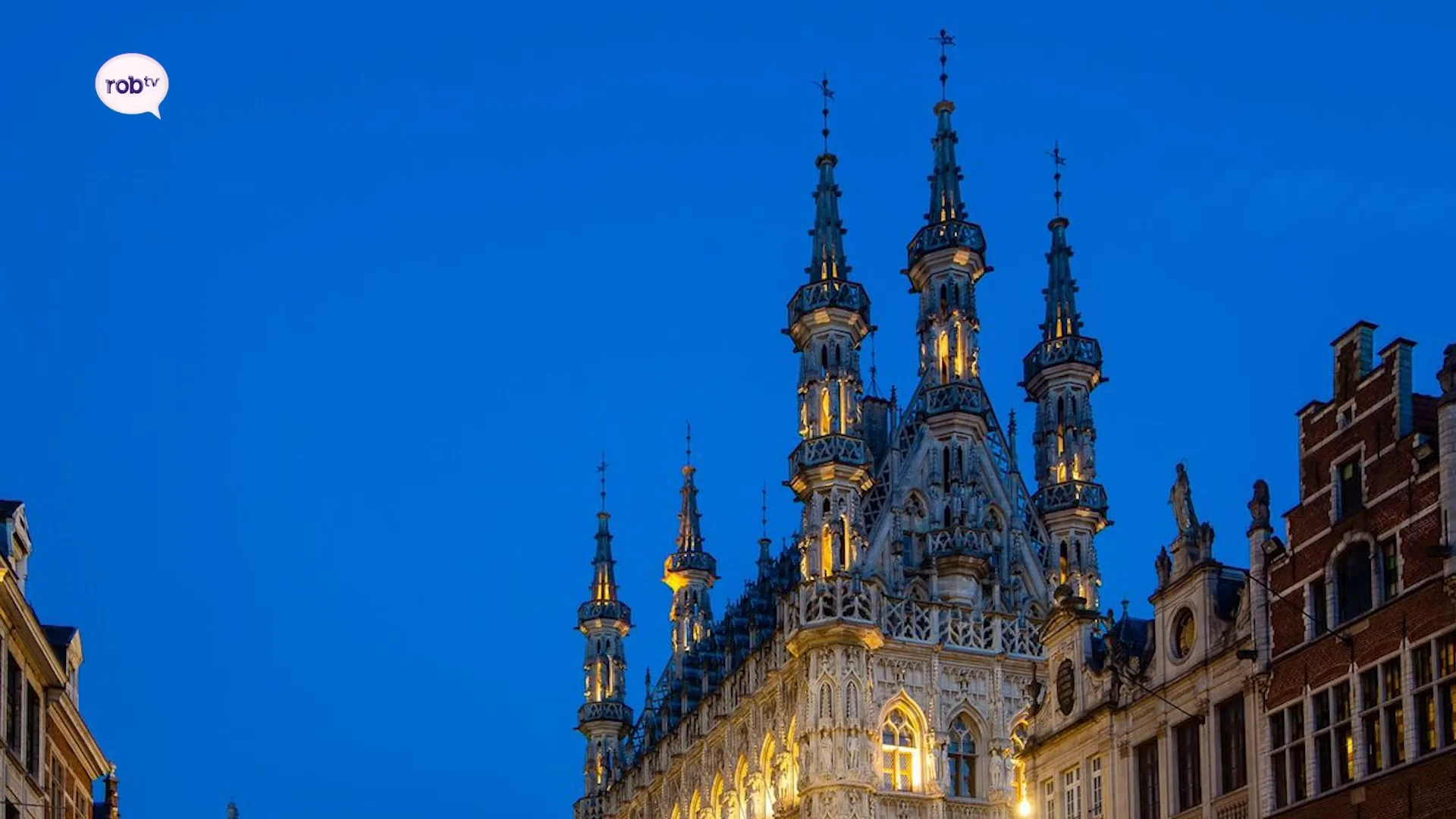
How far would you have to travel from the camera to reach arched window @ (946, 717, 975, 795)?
78.0 m

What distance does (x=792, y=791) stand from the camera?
79125 millimetres

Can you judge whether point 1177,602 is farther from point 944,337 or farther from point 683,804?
point 683,804

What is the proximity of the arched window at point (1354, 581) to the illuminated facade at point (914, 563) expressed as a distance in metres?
32.4

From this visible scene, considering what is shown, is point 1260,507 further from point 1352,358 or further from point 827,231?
point 827,231

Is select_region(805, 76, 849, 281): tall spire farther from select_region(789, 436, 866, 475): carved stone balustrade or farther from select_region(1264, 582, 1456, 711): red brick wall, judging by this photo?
select_region(1264, 582, 1456, 711): red brick wall

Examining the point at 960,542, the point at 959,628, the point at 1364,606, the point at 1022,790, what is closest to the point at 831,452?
the point at 960,542

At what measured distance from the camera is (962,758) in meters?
78.3

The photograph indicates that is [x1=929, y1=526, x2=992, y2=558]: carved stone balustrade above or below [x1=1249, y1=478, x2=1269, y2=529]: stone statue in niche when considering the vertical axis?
above

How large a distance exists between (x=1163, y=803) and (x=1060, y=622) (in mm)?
7614

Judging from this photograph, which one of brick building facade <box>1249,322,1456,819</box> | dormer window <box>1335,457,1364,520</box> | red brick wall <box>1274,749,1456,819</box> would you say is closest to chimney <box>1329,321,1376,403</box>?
brick building facade <box>1249,322,1456,819</box>

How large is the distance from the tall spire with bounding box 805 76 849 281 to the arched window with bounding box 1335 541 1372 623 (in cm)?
4036

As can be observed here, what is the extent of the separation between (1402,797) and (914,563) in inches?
1601

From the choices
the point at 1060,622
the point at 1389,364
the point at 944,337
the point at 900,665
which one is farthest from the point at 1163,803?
the point at 944,337

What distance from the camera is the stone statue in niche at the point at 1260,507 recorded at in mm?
47812
